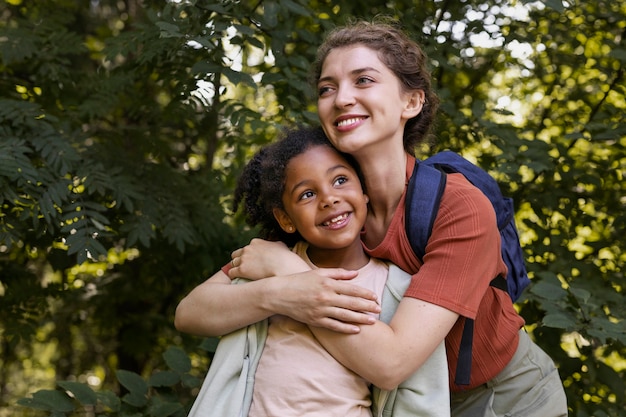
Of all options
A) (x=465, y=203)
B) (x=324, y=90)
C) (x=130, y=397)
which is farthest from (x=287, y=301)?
(x=130, y=397)

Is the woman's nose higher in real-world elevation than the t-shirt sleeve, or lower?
higher

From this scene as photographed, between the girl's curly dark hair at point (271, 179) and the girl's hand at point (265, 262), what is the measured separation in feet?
0.50

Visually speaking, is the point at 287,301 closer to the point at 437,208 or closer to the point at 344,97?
the point at 437,208

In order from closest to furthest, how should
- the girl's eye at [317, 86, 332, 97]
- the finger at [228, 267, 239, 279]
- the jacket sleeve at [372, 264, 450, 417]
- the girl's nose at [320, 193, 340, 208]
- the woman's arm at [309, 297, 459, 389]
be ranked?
the woman's arm at [309, 297, 459, 389] → the jacket sleeve at [372, 264, 450, 417] → the girl's nose at [320, 193, 340, 208] → the finger at [228, 267, 239, 279] → the girl's eye at [317, 86, 332, 97]

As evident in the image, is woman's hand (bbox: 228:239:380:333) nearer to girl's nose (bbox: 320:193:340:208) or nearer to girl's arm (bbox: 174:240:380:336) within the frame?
girl's arm (bbox: 174:240:380:336)

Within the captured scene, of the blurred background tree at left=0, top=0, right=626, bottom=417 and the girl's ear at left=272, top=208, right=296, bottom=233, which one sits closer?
the girl's ear at left=272, top=208, right=296, bottom=233

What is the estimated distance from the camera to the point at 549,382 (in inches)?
96.3

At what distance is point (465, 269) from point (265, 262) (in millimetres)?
617

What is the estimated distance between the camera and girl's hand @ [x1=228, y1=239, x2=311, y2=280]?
2.19 meters

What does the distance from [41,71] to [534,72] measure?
2938mm

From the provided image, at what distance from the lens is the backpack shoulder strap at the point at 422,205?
212cm

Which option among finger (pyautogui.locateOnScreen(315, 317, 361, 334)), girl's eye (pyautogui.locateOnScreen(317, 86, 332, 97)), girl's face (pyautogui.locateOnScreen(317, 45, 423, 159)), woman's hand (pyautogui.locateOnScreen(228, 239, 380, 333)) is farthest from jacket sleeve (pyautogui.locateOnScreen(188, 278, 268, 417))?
girl's eye (pyautogui.locateOnScreen(317, 86, 332, 97))

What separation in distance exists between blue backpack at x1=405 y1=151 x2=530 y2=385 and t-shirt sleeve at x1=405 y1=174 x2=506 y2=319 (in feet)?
0.15

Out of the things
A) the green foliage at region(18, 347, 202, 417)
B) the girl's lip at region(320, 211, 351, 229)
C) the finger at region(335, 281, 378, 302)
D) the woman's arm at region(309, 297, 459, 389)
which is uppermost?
the girl's lip at region(320, 211, 351, 229)
